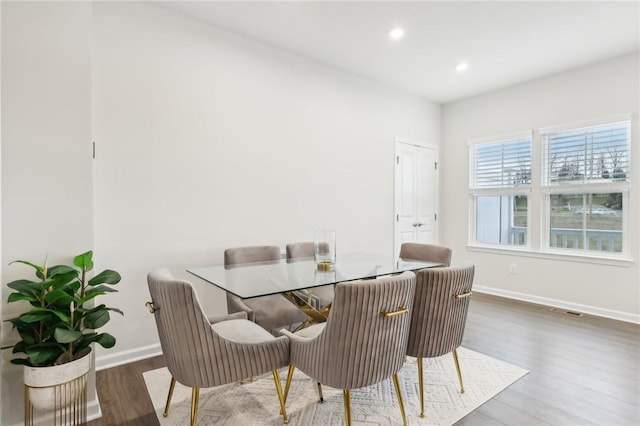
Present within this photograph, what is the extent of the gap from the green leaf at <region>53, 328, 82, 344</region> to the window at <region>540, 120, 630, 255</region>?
487cm

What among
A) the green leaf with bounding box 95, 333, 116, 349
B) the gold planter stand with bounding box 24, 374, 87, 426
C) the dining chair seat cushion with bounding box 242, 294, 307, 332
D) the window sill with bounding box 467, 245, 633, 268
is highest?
the window sill with bounding box 467, 245, 633, 268

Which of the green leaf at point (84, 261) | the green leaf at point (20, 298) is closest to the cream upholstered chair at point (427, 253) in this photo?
the green leaf at point (84, 261)

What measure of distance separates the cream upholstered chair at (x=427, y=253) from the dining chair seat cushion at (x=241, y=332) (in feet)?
5.32

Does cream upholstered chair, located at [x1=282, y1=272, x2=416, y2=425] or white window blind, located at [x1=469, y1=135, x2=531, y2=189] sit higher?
white window blind, located at [x1=469, y1=135, x2=531, y2=189]

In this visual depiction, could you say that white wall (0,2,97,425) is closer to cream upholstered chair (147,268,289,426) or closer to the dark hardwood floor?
the dark hardwood floor

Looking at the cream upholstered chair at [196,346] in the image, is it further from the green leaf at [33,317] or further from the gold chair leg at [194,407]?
the green leaf at [33,317]

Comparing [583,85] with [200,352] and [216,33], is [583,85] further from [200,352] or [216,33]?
[200,352]

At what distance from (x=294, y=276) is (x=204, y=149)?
1.54 meters

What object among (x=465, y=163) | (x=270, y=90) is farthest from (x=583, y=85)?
(x=270, y=90)

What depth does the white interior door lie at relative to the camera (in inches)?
189

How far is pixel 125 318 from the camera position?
8.91ft

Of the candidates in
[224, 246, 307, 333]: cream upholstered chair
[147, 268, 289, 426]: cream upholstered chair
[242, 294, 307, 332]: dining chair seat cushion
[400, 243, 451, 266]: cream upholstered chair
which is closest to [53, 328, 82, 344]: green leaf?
[147, 268, 289, 426]: cream upholstered chair

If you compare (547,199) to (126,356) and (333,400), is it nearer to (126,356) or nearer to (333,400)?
(333,400)

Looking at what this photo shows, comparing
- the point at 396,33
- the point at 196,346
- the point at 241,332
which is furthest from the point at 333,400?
the point at 396,33
